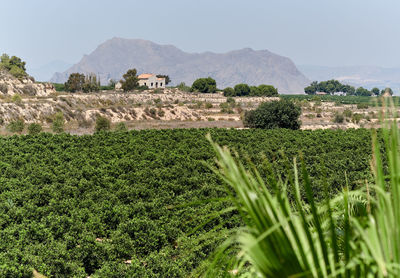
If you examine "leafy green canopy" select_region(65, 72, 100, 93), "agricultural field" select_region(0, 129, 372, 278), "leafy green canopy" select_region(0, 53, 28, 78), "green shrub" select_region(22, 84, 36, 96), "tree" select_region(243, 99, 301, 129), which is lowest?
"agricultural field" select_region(0, 129, 372, 278)

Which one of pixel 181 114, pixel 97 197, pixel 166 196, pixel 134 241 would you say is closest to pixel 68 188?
pixel 97 197

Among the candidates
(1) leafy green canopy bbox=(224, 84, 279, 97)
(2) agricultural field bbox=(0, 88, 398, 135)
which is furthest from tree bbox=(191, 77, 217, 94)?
(2) agricultural field bbox=(0, 88, 398, 135)

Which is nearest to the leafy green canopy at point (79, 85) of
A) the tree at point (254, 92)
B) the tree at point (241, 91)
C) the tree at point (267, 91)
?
the tree at point (241, 91)

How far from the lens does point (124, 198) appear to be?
15453 millimetres

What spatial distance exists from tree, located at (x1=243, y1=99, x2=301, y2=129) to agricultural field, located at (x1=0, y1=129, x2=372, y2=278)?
1465 cm

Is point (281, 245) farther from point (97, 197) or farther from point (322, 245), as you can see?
point (97, 197)

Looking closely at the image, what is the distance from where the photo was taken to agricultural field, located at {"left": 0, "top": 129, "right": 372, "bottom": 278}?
941cm

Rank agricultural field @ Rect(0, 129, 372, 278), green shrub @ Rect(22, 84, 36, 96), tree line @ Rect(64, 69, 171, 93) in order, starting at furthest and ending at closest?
1. tree line @ Rect(64, 69, 171, 93)
2. green shrub @ Rect(22, 84, 36, 96)
3. agricultural field @ Rect(0, 129, 372, 278)

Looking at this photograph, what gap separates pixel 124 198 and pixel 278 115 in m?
31.9

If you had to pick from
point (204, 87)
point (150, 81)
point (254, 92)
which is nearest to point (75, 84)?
point (150, 81)

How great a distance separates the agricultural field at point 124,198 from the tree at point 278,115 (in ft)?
48.1

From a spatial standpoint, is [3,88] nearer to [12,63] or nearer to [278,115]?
[12,63]

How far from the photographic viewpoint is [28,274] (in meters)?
8.80

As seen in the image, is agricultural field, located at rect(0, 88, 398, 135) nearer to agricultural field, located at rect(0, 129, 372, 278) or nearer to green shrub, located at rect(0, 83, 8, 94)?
green shrub, located at rect(0, 83, 8, 94)
